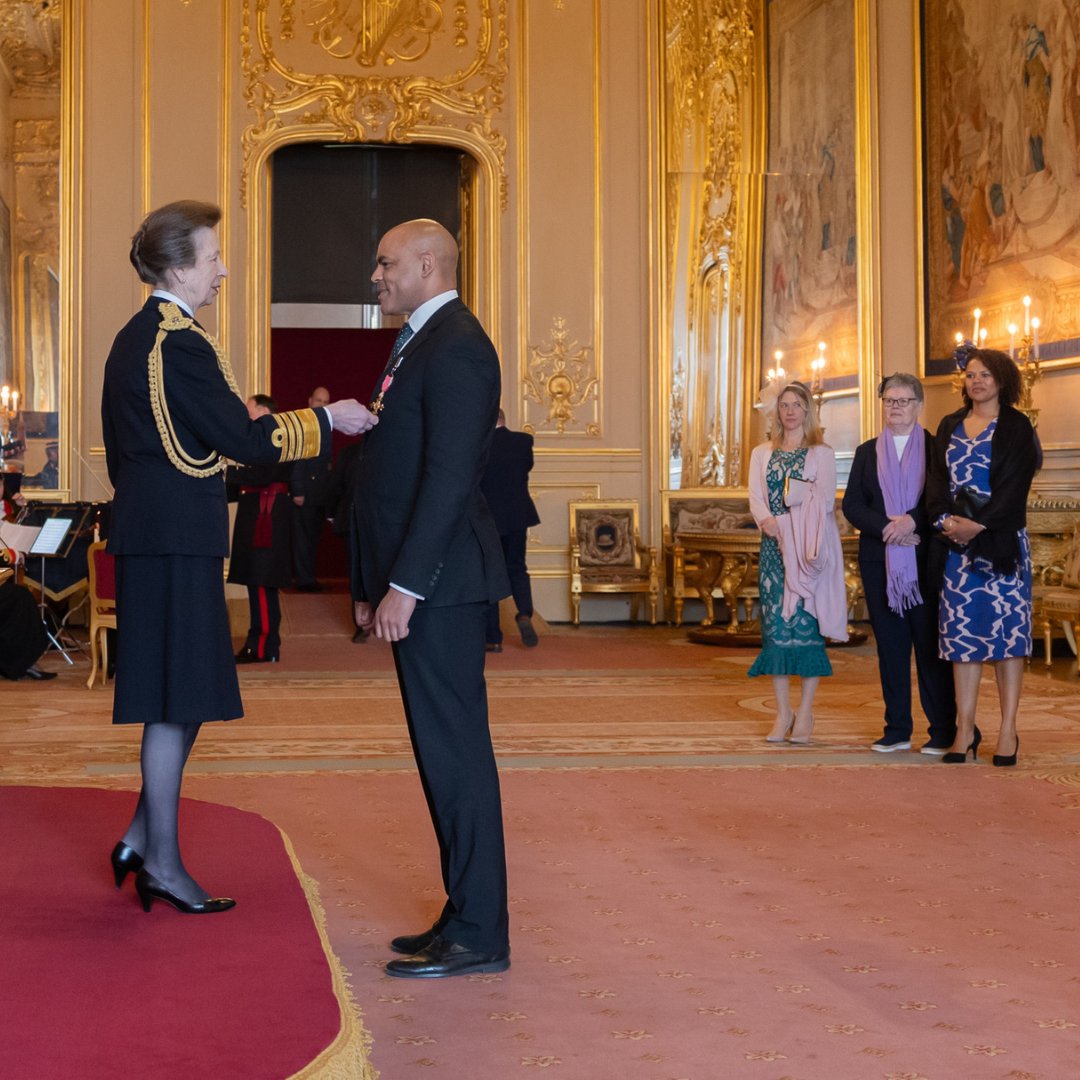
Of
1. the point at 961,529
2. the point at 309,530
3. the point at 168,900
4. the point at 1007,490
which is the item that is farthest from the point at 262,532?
the point at 168,900

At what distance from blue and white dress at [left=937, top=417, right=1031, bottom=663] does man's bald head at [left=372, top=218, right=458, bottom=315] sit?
307cm

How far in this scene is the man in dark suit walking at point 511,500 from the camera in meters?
9.68

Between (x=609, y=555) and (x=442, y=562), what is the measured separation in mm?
8677

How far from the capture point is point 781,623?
20.0 feet

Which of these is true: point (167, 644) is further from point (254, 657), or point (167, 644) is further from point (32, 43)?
point (32, 43)

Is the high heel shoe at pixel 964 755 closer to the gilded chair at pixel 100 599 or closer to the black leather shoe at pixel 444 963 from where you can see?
the black leather shoe at pixel 444 963

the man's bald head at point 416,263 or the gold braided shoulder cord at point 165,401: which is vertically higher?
the man's bald head at point 416,263

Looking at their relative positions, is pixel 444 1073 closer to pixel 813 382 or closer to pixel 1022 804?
pixel 1022 804

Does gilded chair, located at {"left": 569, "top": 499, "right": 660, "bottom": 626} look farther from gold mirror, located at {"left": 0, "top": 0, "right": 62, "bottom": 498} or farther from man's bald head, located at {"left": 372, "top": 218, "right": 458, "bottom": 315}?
man's bald head, located at {"left": 372, "top": 218, "right": 458, "bottom": 315}

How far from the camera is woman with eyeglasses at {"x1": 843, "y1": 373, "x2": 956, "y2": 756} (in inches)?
231

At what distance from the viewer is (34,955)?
291 centimetres

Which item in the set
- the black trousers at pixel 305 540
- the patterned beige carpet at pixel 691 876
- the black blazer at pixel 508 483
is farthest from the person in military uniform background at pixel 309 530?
the patterned beige carpet at pixel 691 876

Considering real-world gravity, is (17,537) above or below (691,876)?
above

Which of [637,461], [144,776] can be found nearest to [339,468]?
[637,461]
